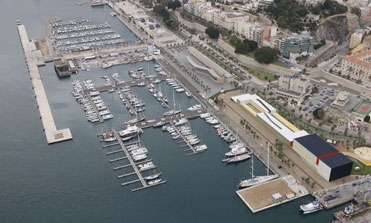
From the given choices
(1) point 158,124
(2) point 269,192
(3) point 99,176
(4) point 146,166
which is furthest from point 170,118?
(2) point 269,192

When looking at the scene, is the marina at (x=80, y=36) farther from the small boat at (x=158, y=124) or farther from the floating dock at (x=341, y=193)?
the floating dock at (x=341, y=193)

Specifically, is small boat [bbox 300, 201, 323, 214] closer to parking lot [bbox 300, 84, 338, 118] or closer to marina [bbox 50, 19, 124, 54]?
parking lot [bbox 300, 84, 338, 118]

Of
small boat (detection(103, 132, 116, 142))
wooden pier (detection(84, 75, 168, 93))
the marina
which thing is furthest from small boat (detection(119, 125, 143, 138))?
the marina

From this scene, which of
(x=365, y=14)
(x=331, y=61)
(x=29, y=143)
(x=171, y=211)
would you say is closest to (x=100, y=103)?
(x=29, y=143)

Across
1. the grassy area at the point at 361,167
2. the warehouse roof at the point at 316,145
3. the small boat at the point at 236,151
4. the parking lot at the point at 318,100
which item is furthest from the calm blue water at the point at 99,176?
the parking lot at the point at 318,100

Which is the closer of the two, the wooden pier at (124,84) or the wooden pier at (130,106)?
the wooden pier at (130,106)

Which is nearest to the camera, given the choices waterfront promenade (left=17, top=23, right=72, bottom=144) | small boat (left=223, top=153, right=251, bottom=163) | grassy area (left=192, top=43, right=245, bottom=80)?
small boat (left=223, top=153, right=251, bottom=163)

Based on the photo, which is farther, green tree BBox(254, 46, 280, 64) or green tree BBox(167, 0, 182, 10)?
green tree BBox(167, 0, 182, 10)

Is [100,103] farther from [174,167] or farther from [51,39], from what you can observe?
[51,39]
